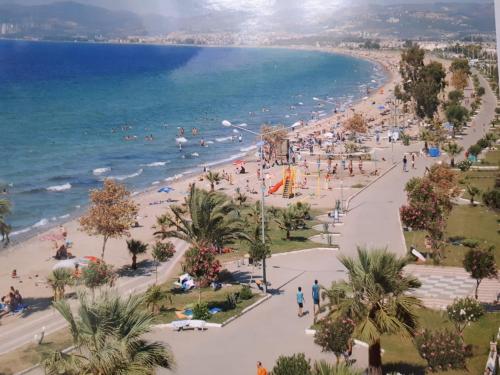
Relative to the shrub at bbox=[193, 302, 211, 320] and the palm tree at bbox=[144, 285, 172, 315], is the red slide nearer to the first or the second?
the palm tree at bbox=[144, 285, 172, 315]

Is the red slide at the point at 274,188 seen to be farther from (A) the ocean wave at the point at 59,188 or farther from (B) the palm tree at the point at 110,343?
(B) the palm tree at the point at 110,343

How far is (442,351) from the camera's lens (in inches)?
430

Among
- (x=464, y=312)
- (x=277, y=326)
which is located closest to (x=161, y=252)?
(x=277, y=326)

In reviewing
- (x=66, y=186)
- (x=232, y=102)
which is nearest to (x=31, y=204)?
(x=66, y=186)

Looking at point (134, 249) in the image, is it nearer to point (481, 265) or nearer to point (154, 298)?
point (154, 298)

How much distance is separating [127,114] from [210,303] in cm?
5530

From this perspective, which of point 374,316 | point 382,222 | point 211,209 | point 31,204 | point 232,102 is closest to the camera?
point 374,316

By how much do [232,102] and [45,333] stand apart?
66.3m

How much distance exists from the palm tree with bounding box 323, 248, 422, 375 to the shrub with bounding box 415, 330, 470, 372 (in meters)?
0.98

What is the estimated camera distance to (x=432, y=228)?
19.2 meters

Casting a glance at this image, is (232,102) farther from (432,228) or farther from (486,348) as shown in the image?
(486,348)

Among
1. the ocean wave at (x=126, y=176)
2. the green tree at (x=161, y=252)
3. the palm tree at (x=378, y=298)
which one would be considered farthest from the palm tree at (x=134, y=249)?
the ocean wave at (x=126, y=176)

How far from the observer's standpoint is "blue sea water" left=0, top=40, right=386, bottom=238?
37969mm

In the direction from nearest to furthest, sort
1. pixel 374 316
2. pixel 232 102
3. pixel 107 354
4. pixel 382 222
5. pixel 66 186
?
1. pixel 107 354
2. pixel 374 316
3. pixel 382 222
4. pixel 66 186
5. pixel 232 102
